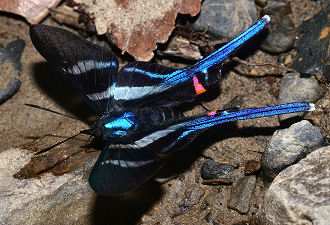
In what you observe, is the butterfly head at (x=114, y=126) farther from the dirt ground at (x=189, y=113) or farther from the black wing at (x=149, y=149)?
the dirt ground at (x=189, y=113)

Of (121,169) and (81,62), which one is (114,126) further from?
(81,62)

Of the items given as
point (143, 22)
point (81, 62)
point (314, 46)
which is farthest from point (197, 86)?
point (314, 46)

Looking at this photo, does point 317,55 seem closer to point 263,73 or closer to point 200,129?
point 263,73

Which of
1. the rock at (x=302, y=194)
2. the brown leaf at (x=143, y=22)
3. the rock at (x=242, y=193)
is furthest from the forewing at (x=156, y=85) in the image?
the rock at (x=302, y=194)

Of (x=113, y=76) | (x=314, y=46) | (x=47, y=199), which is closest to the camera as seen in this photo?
(x=47, y=199)

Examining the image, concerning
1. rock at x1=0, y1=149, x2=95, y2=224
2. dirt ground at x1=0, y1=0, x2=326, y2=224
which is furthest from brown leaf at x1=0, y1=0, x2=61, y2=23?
rock at x1=0, y1=149, x2=95, y2=224

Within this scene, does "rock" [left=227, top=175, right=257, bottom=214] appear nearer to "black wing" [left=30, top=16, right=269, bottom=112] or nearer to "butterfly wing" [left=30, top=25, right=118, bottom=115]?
"black wing" [left=30, top=16, right=269, bottom=112]
